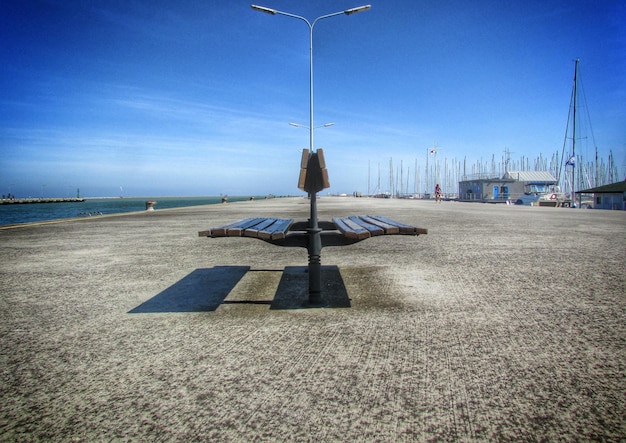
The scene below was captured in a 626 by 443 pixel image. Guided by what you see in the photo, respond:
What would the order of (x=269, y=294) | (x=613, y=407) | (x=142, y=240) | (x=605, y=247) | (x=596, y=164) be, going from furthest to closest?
(x=596, y=164), (x=142, y=240), (x=605, y=247), (x=269, y=294), (x=613, y=407)

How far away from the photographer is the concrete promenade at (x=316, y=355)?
4.99 ft

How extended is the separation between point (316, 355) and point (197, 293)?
186 cm

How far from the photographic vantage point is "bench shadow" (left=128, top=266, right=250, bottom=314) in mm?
3129

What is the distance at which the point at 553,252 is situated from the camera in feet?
18.5

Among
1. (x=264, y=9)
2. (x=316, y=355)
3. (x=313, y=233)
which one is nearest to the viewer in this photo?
(x=316, y=355)

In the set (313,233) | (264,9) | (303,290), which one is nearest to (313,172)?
(313,233)

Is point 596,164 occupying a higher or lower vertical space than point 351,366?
higher

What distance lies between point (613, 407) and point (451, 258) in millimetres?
3734

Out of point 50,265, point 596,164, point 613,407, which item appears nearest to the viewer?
point 613,407

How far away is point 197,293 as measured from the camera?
357 centimetres

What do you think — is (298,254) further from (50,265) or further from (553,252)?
(553,252)

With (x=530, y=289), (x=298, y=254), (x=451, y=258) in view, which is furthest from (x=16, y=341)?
(x=451, y=258)

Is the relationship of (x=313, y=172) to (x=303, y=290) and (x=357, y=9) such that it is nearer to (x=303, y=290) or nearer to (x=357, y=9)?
(x=303, y=290)

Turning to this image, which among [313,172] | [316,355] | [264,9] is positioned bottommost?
[316,355]
